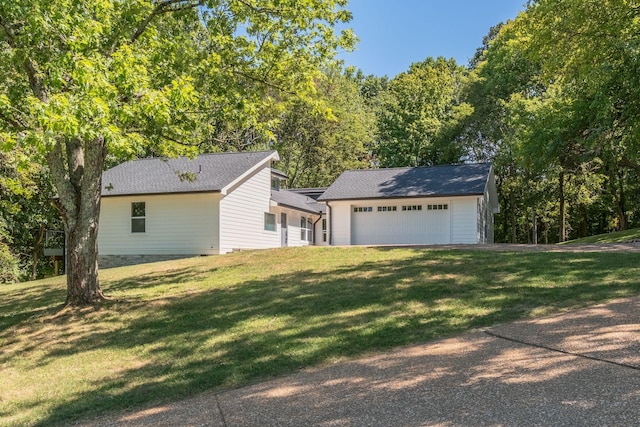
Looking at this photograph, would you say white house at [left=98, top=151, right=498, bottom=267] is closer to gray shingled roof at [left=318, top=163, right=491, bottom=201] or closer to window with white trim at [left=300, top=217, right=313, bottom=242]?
gray shingled roof at [left=318, top=163, right=491, bottom=201]

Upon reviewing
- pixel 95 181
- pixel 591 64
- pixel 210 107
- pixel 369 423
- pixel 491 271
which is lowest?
pixel 369 423

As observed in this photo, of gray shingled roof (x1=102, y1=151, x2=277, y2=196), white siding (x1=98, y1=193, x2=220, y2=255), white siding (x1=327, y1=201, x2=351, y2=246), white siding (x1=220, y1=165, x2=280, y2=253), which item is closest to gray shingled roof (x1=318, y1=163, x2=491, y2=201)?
white siding (x1=327, y1=201, x2=351, y2=246)

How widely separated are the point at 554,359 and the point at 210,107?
7.80 metres

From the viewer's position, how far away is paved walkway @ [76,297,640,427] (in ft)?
12.7

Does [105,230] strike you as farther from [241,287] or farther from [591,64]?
[591,64]

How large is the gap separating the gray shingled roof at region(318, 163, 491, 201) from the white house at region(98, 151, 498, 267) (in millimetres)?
43

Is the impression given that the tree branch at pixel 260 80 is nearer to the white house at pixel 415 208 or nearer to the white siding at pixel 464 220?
the white house at pixel 415 208

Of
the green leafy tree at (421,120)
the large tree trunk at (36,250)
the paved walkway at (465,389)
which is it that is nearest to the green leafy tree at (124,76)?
the paved walkway at (465,389)

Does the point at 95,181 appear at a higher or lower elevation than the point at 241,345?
higher

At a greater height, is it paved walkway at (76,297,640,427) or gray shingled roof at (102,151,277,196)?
gray shingled roof at (102,151,277,196)

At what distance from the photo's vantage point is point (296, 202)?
26.2 m

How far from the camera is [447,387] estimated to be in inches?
178

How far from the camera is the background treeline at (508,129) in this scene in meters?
11.9

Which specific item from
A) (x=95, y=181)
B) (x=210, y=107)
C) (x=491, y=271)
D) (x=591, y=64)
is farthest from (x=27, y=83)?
(x=591, y=64)
